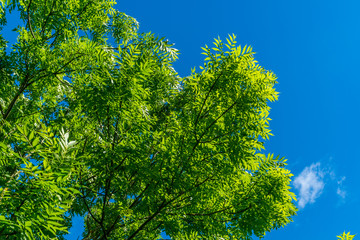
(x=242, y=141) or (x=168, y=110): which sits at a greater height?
(x=168, y=110)

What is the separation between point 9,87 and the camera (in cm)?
637

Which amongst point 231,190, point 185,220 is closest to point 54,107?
point 185,220

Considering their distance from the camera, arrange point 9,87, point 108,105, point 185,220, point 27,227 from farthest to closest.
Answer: point 9,87, point 185,220, point 108,105, point 27,227

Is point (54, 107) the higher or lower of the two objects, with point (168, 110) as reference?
lower

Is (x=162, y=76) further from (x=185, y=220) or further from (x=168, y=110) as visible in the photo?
(x=185, y=220)

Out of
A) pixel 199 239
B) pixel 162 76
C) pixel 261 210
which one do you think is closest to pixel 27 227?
pixel 261 210

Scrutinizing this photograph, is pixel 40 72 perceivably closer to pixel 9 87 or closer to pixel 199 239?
pixel 9 87

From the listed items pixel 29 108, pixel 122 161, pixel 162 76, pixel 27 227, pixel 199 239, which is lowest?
pixel 27 227

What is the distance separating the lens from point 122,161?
197 inches

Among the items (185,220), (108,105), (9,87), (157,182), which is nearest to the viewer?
(108,105)

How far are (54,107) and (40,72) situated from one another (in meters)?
1.40

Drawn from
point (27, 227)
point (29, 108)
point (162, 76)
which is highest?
point (162, 76)

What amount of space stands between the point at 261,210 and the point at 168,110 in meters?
4.20

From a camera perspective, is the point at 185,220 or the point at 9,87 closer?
the point at 185,220
